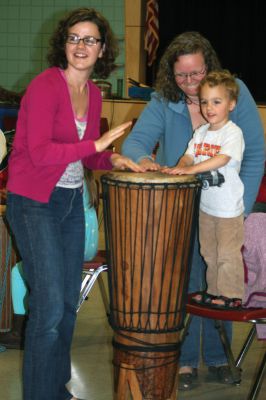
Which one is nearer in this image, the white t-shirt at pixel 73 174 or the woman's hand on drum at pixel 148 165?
the white t-shirt at pixel 73 174

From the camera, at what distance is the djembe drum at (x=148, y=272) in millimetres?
2625

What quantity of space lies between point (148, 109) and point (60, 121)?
76 centimetres

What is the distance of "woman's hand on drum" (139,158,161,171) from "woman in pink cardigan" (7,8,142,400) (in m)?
0.09

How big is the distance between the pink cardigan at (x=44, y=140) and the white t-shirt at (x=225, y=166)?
18.5 inches

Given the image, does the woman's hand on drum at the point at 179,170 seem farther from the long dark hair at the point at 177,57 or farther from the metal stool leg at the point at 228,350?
the metal stool leg at the point at 228,350

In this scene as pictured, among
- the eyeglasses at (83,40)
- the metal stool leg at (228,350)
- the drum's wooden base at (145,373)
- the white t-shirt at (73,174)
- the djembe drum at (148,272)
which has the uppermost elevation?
the eyeglasses at (83,40)

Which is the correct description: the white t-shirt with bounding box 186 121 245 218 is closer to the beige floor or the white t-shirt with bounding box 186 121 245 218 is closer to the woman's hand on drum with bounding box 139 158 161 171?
the woman's hand on drum with bounding box 139 158 161 171

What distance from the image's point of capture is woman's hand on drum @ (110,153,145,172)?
107 inches

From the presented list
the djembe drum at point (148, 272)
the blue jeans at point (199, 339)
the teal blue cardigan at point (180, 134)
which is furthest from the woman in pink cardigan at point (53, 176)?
the blue jeans at point (199, 339)

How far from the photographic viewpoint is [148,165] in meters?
2.85

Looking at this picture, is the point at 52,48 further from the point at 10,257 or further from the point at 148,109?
the point at 10,257

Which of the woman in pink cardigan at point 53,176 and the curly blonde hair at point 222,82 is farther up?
the curly blonde hair at point 222,82

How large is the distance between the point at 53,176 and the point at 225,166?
26.2 inches

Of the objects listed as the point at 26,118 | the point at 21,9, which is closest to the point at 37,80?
the point at 26,118
